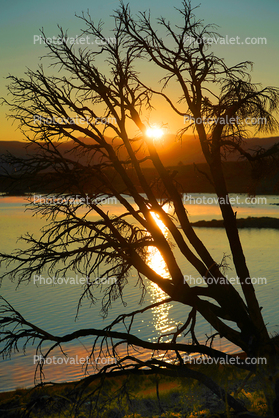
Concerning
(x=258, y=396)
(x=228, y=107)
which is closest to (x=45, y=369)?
(x=258, y=396)

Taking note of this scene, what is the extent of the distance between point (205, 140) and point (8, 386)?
32.7 ft

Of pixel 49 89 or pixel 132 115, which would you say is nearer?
pixel 49 89

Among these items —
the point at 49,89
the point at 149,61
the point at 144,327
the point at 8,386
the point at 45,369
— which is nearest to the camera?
the point at 49,89

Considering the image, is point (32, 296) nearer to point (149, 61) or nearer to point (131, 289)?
point (131, 289)

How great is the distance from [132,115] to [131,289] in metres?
16.5

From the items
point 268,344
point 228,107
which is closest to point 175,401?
point 268,344

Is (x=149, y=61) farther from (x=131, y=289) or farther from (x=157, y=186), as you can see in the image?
(x=131, y=289)

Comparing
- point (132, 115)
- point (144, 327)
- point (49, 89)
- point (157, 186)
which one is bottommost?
point (144, 327)

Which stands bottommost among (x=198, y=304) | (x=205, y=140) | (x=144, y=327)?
(x=144, y=327)

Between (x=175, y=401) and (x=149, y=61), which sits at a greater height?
(x=149, y=61)

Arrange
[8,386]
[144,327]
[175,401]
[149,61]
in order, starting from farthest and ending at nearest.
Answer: [144,327]
[8,386]
[175,401]
[149,61]

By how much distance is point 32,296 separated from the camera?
23250 millimetres

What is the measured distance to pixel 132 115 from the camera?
8.70 meters

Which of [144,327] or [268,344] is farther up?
[268,344]
